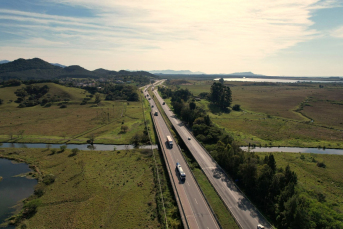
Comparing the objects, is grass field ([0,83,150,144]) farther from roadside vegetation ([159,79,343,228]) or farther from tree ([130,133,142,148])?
roadside vegetation ([159,79,343,228])

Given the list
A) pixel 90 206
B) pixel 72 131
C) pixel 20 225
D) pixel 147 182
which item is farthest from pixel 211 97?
pixel 20 225

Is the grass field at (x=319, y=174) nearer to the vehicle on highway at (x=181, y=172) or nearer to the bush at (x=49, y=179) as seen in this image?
the vehicle on highway at (x=181, y=172)

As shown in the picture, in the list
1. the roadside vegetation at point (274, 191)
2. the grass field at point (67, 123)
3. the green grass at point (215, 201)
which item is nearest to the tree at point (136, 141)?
the grass field at point (67, 123)

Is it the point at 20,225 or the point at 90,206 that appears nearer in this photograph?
the point at 20,225

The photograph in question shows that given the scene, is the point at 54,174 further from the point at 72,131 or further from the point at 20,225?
the point at 72,131

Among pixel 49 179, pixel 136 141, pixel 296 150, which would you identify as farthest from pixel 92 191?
pixel 296 150

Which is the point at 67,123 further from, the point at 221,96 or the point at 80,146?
the point at 221,96
